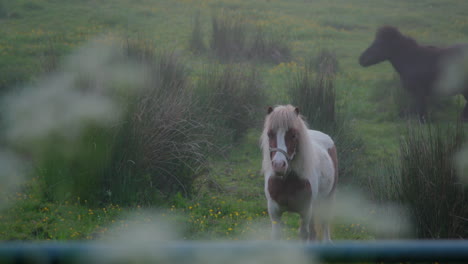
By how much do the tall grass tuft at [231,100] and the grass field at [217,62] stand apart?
0.77 feet

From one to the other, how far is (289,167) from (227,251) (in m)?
3.10

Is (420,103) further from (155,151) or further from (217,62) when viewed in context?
(155,151)

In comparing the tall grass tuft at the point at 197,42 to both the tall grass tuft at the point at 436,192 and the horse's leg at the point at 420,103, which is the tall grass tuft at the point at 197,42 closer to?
the horse's leg at the point at 420,103

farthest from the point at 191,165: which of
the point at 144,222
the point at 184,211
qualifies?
the point at 144,222

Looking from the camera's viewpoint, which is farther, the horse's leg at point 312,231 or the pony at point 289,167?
the horse's leg at point 312,231

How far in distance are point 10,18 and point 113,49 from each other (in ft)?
29.6

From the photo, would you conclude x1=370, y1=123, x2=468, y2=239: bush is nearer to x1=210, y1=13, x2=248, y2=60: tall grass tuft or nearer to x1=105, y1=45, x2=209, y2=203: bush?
x1=105, y1=45, x2=209, y2=203: bush

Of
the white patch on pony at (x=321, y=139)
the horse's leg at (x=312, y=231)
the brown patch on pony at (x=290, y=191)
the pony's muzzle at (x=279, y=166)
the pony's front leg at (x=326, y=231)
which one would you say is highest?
the pony's muzzle at (x=279, y=166)

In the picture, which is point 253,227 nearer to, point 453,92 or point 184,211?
point 184,211

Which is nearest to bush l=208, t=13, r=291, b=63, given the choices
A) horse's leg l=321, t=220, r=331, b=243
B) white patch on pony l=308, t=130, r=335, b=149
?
white patch on pony l=308, t=130, r=335, b=149

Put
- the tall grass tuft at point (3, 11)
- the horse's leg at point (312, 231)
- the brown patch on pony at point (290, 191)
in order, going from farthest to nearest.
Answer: the tall grass tuft at point (3, 11), the horse's leg at point (312, 231), the brown patch on pony at point (290, 191)

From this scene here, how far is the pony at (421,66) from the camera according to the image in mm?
10305

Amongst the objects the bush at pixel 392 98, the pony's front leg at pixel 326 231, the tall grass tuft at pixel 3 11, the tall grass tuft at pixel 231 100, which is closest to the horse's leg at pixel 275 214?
the pony's front leg at pixel 326 231

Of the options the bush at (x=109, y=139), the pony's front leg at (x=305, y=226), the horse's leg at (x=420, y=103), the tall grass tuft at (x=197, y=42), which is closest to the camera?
the pony's front leg at (x=305, y=226)
